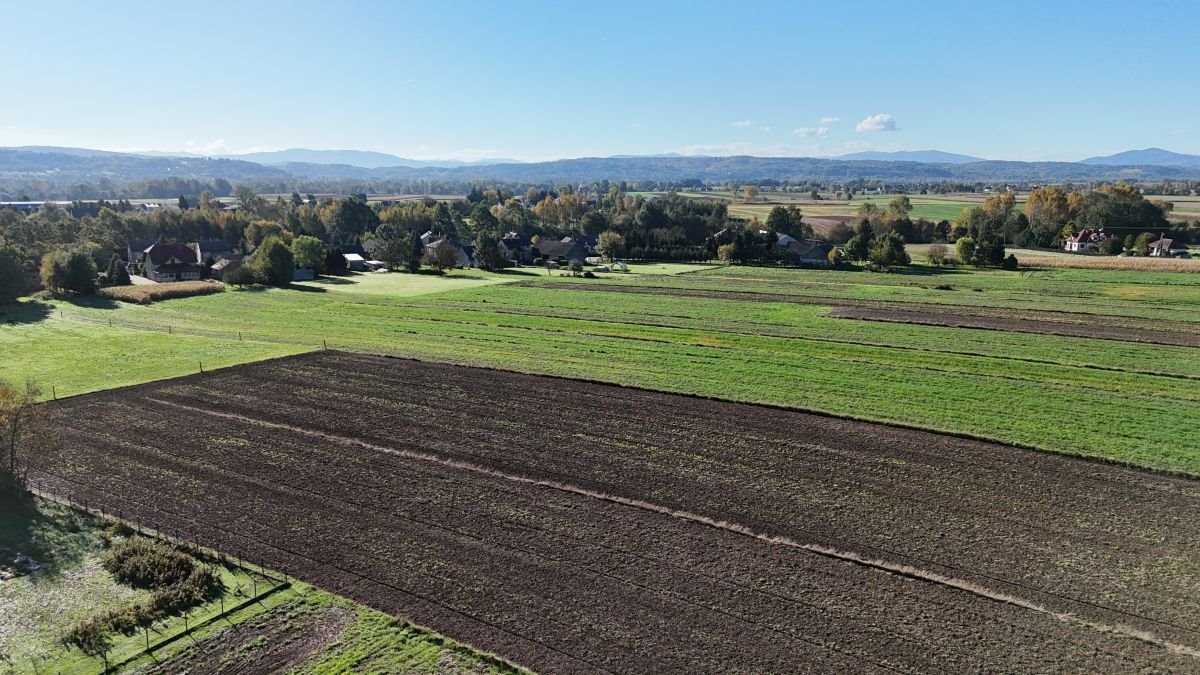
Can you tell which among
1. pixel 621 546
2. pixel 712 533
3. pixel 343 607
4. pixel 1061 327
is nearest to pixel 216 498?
pixel 343 607

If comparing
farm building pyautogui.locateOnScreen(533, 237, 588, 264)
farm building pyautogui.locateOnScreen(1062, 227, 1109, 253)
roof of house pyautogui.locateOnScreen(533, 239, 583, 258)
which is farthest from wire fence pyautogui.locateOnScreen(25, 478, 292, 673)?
farm building pyautogui.locateOnScreen(1062, 227, 1109, 253)

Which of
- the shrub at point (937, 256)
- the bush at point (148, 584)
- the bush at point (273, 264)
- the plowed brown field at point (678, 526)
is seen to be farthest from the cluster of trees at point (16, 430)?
the shrub at point (937, 256)

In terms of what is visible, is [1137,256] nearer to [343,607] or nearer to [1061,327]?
[1061,327]

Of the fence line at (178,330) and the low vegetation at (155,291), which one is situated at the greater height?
the low vegetation at (155,291)

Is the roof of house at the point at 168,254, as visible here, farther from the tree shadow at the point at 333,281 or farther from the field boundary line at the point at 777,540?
the field boundary line at the point at 777,540

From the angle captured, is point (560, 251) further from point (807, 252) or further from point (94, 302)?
point (94, 302)

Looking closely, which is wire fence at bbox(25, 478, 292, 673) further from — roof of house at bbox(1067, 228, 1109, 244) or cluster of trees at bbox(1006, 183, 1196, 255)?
roof of house at bbox(1067, 228, 1109, 244)
